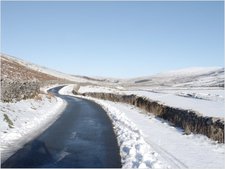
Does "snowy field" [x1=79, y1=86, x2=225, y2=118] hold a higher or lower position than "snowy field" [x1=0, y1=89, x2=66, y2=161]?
higher

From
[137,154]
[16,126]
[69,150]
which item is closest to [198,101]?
[16,126]

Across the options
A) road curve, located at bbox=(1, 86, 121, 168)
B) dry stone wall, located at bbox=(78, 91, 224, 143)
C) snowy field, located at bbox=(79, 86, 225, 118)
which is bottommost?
road curve, located at bbox=(1, 86, 121, 168)

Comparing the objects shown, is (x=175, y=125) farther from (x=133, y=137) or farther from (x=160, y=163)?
(x=160, y=163)

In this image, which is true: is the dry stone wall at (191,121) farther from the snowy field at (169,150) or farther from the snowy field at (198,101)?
the snowy field at (198,101)

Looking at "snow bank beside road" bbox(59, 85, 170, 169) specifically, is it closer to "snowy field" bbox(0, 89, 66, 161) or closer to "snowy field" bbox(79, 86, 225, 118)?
"snowy field" bbox(0, 89, 66, 161)

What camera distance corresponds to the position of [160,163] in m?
11.7

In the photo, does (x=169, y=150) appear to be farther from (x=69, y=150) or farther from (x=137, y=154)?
(x=69, y=150)

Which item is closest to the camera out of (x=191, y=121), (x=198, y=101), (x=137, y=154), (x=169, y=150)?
(x=137, y=154)

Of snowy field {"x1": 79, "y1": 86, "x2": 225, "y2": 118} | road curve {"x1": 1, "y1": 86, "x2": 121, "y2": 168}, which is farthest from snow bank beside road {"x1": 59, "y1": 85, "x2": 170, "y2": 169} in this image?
snowy field {"x1": 79, "y1": 86, "x2": 225, "y2": 118}

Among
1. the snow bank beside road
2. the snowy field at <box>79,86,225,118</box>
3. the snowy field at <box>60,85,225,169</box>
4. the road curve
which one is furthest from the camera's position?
the snowy field at <box>79,86,225,118</box>

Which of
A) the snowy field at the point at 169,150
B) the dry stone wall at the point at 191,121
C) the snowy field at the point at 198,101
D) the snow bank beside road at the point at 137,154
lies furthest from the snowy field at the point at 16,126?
the snowy field at the point at 198,101

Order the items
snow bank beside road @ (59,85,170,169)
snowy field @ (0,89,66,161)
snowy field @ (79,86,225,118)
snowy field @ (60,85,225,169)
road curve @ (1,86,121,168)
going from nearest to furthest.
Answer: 1. snow bank beside road @ (59,85,170,169)
2. road curve @ (1,86,121,168)
3. snowy field @ (60,85,225,169)
4. snowy field @ (0,89,66,161)
5. snowy field @ (79,86,225,118)

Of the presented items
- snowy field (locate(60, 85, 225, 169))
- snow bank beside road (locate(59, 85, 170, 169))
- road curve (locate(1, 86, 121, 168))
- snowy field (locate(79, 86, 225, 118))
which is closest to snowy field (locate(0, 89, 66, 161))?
road curve (locate(1, 86, 121, 168))

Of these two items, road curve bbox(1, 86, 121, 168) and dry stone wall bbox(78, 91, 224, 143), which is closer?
road curve bbox(1, 86, 121, 168)
